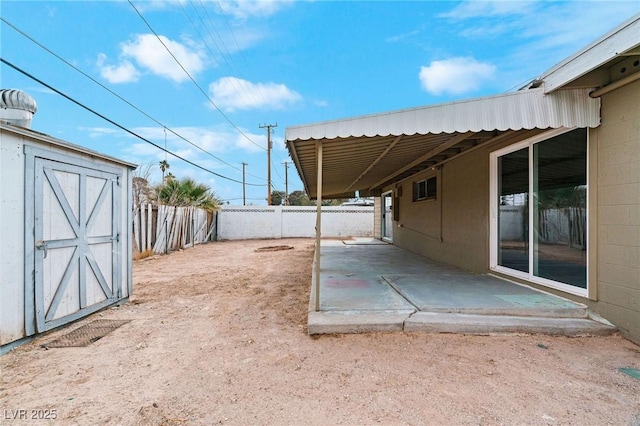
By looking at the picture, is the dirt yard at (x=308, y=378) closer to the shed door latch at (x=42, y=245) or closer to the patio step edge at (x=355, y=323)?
the patio step edge at (x=355, y=323)

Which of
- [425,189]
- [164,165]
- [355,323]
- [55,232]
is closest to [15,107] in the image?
[55,232]

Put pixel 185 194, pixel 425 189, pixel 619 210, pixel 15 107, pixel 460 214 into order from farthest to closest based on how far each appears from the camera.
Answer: pixel 185 194
pixel 425 189
pixel 460 214
pixel 15 107
pixel 619 210

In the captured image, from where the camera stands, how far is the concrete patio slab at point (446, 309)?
3176mm

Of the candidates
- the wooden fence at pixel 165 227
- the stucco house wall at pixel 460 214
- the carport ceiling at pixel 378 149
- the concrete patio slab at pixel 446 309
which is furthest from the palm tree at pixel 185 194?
the concrete patio slab at pixel 446 309

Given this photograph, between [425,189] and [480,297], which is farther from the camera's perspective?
[425,189]

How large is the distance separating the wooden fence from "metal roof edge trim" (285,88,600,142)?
8145mm

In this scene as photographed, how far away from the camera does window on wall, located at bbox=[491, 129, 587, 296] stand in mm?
3625

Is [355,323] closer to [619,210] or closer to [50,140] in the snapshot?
[619,210]

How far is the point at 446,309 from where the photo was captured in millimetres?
3473

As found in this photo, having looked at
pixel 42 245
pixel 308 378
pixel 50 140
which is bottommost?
pixel 308 378

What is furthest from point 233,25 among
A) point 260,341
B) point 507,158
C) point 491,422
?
point 491,422

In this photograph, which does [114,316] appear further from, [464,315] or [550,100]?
[550,100]

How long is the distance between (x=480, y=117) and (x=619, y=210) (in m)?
1.59

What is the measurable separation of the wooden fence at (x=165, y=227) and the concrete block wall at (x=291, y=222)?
2823mm
